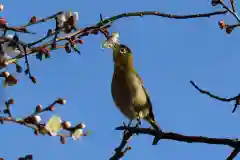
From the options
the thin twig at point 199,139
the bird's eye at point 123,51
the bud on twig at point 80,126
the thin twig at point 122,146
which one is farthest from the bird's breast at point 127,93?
the bud on twig at point 80,126

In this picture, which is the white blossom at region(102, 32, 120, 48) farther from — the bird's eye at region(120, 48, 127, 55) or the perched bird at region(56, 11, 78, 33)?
the bird's eye at region(120, 48, 127, 55)

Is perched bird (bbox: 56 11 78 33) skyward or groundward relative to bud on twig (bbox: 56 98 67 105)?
skyward

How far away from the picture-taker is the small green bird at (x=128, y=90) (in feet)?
18.1

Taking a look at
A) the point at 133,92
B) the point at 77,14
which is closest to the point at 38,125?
the point at 77,14

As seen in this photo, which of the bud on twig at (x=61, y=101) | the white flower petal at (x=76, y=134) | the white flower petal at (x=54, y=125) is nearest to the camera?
the white flower petal at (x=54, y=125)

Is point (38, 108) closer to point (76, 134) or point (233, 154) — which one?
point (76, 134)

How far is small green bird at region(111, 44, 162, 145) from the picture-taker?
18.1 ft

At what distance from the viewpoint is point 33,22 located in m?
2.17

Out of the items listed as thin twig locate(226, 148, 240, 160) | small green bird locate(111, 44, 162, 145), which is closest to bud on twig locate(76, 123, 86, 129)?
thin twig locate(226, 148, 240, 160)

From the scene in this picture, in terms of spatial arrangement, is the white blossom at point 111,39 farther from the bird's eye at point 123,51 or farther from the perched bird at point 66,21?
the bird's eye at point 123,51

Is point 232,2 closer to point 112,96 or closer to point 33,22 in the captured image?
point 33,22

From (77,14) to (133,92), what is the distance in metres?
3.34

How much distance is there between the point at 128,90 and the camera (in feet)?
18.4

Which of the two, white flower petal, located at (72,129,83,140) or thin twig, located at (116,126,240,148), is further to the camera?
thin twig, located at (116,126,240,148)
